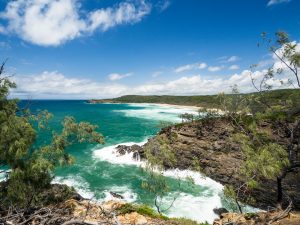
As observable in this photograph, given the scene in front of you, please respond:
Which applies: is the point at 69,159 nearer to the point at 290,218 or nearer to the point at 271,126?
the point at 290,218

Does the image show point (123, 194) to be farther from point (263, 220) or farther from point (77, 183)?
point (263, 220)

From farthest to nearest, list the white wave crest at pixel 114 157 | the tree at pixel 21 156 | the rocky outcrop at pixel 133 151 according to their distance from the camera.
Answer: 1. the rocky outcrop at pixel 133 151
2. the white wave crest at pixel 114 157
3. the tree at pixel 21 156

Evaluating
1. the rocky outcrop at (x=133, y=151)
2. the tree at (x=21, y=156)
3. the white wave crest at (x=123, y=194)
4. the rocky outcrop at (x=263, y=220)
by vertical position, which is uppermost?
the tree at (x=21, y=156)

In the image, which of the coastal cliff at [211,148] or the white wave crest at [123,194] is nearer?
the white wave crest at [123,194]

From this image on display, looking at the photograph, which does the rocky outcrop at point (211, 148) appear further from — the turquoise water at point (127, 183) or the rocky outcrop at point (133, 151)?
the rocky outcrop at point (133, 151)

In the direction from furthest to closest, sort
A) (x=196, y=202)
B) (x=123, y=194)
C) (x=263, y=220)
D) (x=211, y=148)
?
(x=211, y=148) → (x=123, y=194) → (x=196, y=202) → (x=263, y=220)

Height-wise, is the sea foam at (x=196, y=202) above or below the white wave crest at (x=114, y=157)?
below

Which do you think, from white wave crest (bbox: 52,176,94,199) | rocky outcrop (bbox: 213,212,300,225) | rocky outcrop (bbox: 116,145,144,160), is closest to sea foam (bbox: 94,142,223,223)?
white wave crest (bbox: 52,176,94,199)

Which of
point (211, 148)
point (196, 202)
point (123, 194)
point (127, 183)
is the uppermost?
point (211, 148)

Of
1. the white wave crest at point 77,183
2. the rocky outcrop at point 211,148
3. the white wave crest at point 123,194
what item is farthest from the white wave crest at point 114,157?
the white wave crest at point 123,194

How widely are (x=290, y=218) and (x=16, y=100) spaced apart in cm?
1799

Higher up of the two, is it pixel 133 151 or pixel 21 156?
pixel 21 156

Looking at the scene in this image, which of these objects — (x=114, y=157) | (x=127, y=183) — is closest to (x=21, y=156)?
(x=127, y=183)

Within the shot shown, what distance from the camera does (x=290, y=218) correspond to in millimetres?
15508
